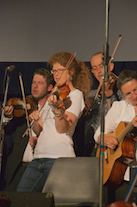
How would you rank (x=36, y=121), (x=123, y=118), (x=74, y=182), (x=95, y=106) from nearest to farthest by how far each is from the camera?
(x=74, y=182) → (x=123, y=118) → (x=95, y=106) → (x=36, y=121)

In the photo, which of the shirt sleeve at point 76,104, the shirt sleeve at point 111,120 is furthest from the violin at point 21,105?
the shirt sleeve at point 111,120

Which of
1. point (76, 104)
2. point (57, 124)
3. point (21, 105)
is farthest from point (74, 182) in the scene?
point (21, 105)

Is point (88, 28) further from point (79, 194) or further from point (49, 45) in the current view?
point (79, 194)

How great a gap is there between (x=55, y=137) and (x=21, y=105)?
0.46m

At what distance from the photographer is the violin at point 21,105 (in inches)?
93.3

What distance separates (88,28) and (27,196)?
5.80 feet

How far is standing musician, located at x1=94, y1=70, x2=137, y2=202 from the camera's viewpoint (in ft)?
6.58

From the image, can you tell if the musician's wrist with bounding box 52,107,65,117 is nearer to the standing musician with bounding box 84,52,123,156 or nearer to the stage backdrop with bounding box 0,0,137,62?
the standing musician with bounding box 84,52,123,156

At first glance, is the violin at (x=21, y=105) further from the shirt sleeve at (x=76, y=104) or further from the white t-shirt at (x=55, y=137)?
the shirt sleeve at (x=76, y=104)

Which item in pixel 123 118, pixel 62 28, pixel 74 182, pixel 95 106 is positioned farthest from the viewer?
pixel 62 28

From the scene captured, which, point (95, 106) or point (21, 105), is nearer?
point (95, 106)

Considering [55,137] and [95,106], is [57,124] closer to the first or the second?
[55,137]

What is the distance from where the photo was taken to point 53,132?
90.7 inches

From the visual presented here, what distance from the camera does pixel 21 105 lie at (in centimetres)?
238
